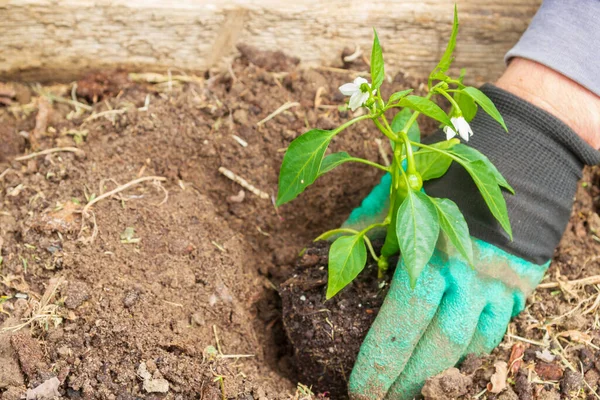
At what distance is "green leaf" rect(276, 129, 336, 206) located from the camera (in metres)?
1.33

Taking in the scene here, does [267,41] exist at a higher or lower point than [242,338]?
higher

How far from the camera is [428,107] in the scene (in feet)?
3.84

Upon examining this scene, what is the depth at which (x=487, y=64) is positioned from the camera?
2.07 metres

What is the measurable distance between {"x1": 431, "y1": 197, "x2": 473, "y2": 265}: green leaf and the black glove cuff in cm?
27

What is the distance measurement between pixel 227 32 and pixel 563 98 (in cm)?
108

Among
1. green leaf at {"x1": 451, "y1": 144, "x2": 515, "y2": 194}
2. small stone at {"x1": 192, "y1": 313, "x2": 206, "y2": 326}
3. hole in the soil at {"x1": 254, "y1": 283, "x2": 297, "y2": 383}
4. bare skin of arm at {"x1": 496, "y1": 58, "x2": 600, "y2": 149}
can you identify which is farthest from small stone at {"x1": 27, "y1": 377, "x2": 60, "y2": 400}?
bare skin of arm at {"x1": 496, "y1": 58, "x2": 600, "y2": 149}

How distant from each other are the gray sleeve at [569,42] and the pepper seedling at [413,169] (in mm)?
476

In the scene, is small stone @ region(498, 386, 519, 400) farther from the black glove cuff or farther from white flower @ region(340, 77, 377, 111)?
white flower @ region(340, 77, 377, 111)

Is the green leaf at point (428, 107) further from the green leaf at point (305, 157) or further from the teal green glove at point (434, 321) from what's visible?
the teal green glove at point (434, 321)

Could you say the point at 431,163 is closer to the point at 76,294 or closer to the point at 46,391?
the point at 76,294

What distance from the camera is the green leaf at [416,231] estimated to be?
118 cm

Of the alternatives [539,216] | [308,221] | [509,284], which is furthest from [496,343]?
[308,221]

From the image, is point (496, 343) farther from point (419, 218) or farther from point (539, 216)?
point (419, 218)

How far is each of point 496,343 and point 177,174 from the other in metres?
1.05
